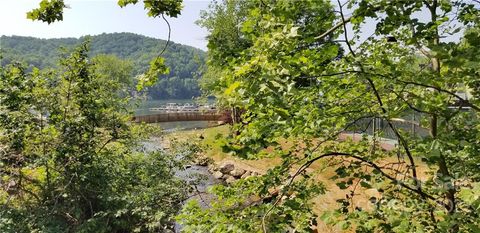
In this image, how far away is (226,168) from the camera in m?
18.9

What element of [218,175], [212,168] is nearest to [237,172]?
[218,175]

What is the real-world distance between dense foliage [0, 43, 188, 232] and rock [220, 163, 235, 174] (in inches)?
401

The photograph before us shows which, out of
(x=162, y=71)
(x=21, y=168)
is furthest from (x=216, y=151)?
(x=162, y=71)

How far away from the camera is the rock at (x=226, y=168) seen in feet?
61.6

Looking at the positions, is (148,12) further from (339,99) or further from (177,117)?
(177,117)

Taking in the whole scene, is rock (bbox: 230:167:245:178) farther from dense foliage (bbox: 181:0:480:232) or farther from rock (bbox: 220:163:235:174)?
dense foliage (bbox: 181:0:480:232)

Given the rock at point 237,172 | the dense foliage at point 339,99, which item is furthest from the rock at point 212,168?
the dense foliage at point 339,99

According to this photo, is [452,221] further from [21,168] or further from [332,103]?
[21,168]

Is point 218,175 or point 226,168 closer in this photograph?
point 218,175

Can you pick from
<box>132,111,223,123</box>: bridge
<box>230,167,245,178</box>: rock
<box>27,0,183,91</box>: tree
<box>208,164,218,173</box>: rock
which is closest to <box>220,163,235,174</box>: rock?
<box>230,167,245,178</box>: rock

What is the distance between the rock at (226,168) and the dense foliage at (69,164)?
10.2m

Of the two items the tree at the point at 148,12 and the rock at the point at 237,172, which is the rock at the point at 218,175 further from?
the tree at the point at 148,12

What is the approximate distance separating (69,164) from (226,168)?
468 inches

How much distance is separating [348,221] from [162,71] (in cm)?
200
